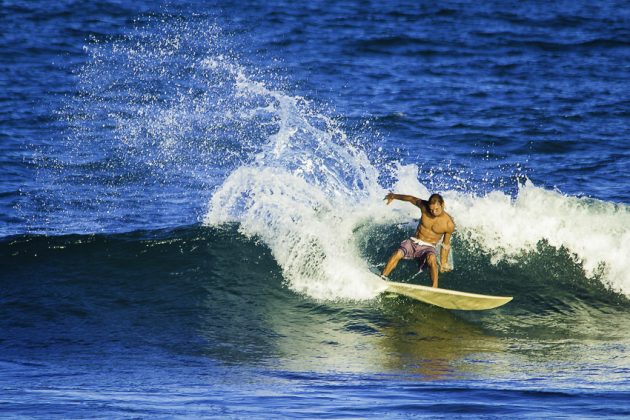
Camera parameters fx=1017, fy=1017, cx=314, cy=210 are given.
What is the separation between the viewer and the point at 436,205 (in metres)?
12.4

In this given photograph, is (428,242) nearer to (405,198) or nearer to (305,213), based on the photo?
(405,198)

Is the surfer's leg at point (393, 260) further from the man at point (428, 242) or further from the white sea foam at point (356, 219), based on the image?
the white sea foam at point (356, 219)

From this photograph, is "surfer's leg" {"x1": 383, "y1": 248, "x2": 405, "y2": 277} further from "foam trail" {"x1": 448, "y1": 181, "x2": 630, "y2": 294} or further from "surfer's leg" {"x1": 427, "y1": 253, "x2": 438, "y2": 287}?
"foam trail" {"x1": 448, "y1": 181, "x2": 630, "y2": 294}

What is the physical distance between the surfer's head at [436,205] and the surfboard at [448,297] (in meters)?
0.93

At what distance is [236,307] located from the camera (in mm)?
12852

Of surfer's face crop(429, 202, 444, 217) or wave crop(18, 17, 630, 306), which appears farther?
wave crop(18, 17, 630, 306)

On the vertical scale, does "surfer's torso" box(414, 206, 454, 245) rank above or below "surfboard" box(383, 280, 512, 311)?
above

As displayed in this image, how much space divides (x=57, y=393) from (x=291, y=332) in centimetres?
357

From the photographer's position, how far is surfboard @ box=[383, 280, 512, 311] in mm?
12250

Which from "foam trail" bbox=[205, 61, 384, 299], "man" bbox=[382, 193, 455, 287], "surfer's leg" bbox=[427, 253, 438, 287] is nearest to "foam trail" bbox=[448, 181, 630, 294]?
"foam trail" bbox=[205, 61, 384, 299]

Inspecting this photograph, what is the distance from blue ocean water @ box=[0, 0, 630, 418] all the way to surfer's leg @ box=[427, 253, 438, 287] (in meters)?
0.39

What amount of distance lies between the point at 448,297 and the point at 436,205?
113 cm

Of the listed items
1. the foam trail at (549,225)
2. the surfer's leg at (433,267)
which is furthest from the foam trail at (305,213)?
the foam trail at (549,225)

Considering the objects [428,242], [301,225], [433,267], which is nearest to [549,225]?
[428,242]
